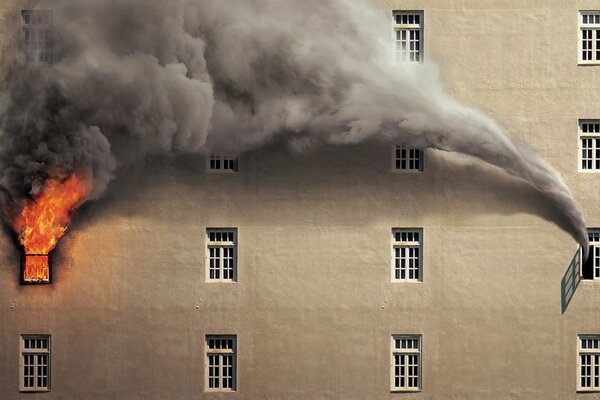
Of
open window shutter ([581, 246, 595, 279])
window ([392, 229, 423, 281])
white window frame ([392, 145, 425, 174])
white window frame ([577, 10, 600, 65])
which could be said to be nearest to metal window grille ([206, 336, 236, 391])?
window ([392, 229, 423, 281])

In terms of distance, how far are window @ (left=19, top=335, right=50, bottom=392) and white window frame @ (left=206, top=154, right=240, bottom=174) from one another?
20.5ft

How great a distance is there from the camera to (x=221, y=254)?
4666 cm

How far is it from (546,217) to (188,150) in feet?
31.7

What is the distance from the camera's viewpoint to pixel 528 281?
4662 cm

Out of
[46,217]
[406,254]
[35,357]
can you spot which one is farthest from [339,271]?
[35,357]

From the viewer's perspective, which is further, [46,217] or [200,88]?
[46,217]

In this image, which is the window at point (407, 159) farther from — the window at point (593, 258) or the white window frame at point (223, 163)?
the window at point (593, 258)

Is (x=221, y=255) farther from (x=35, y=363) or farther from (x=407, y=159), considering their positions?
(x=35, y=363)

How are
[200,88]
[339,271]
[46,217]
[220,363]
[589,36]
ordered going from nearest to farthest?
[200,88] → [46,217] → [339,271] → [220,363] → [589,36]

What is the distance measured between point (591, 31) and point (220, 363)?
43.5 ft

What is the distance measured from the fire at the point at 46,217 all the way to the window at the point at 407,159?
825 centimetres

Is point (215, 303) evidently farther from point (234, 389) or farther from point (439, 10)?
point (439, 10)

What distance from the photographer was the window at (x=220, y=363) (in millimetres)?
46625

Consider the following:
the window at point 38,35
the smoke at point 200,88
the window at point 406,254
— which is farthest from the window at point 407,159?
the window at point 38,35
